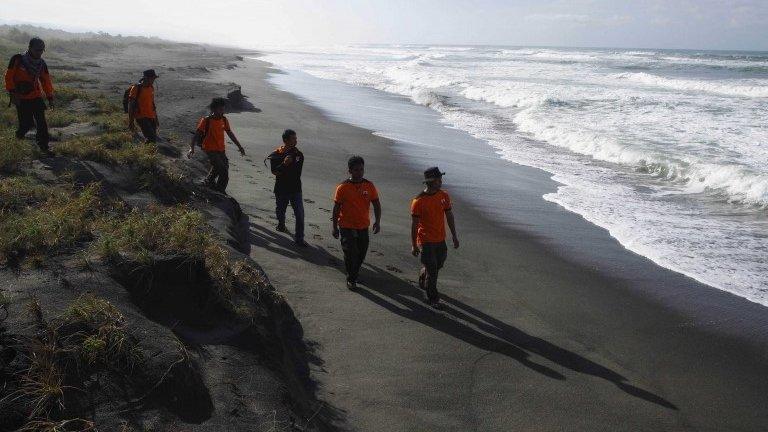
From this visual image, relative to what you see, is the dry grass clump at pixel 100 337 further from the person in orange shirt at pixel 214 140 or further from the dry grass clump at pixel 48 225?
the person in orange shirt at pixel 214 140

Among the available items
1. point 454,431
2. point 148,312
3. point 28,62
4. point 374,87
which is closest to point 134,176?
point 28,62

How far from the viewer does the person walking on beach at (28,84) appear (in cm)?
758

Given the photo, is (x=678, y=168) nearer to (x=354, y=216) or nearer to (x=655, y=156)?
(x=655, y=156)

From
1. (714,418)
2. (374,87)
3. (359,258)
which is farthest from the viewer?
(374,87)

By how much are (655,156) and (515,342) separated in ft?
37.2

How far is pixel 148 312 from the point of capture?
159 inches

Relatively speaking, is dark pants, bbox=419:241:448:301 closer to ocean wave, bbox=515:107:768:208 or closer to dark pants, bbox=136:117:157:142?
dark pants, bbox=136:117:157:142

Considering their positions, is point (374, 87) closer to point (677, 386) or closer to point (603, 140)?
point (603, 140)

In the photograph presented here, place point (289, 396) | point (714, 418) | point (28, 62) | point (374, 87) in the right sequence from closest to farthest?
1. point (289, 396)
2. point (714, 418)
3. point (28, 62)
4. point (374, 87)

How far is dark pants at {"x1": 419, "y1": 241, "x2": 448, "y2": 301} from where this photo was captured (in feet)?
20.5

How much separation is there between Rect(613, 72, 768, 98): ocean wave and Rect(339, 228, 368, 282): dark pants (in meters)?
30.4

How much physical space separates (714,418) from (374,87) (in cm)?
3328

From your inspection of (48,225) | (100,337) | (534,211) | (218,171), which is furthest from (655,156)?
(100,337)

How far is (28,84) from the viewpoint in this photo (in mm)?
7711
